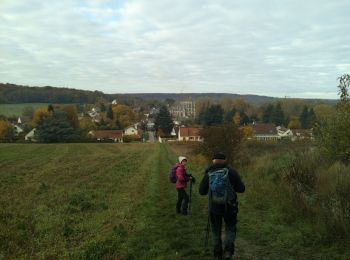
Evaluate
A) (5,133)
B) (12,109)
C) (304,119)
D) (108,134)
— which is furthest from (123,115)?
(304,119)

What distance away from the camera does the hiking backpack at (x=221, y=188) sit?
291 inches

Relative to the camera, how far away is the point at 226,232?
24.9 feet

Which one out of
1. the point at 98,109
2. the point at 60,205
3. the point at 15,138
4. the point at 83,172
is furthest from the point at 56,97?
the point at 60,205

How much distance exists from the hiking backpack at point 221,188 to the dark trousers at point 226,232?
0.34 m

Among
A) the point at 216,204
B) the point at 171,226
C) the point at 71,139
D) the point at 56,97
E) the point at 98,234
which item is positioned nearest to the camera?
the point at 216,204

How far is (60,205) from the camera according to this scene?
41.9 ft

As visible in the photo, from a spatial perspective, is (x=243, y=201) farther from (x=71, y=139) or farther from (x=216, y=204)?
(x=71, y=139)

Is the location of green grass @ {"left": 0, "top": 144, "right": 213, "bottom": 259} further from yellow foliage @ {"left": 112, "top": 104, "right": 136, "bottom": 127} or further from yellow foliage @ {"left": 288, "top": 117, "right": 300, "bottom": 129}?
yellow foliage @ {"left": 112, "top": 104, "right": 136, "bottom": 127}

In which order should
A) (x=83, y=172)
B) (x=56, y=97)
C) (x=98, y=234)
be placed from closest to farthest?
(x=98, y=234), (x=83, y=172), (x=56, y=97)

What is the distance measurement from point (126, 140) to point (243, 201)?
8210 centimetres

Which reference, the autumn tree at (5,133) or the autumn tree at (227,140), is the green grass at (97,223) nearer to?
the autumn tree at (227,140)

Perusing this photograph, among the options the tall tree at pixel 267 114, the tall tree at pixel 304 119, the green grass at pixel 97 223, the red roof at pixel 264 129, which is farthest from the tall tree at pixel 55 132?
the green grass at pixel 97 223

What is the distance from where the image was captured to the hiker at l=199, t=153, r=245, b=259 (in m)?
7.40

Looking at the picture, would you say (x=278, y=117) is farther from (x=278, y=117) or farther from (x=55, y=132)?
(x=55, y=132)
